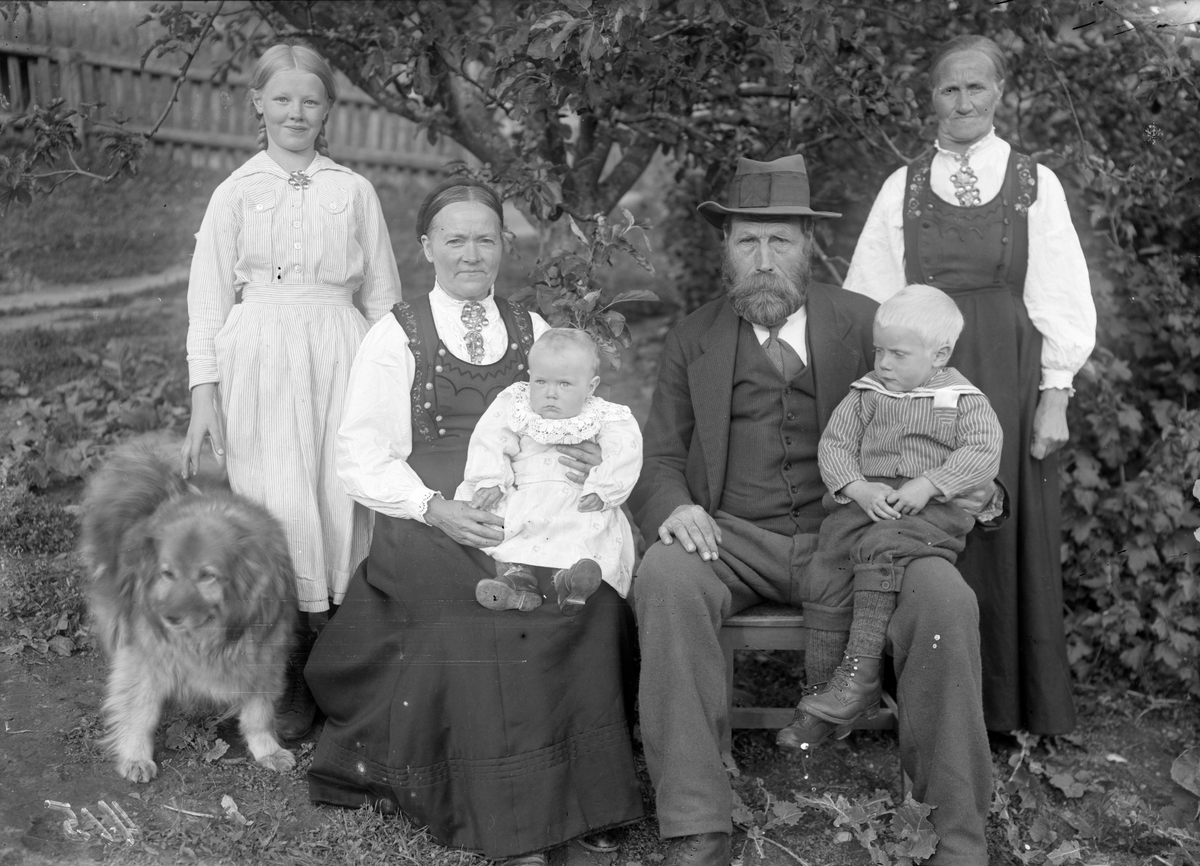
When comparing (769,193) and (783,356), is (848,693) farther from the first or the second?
(769,193)

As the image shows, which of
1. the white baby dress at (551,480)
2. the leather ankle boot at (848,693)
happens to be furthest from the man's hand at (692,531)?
the leather ankle boot at (848,693)

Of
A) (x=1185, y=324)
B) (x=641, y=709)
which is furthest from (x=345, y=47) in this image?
(x=1185, y=324)

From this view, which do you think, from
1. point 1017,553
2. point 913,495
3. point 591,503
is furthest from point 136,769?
point 1017,553

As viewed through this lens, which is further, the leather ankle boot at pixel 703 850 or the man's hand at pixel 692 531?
the man's hand at pixel 692 531

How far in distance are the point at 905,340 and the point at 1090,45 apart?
2.85 meters

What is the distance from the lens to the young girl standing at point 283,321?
156 inches

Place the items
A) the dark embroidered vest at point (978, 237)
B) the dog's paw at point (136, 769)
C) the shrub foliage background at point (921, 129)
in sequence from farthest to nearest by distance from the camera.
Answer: the shrub foliage background at point (921, 129) → the dark embroidered vest at point (978, 237) → the dog's paw at point (136, 769)

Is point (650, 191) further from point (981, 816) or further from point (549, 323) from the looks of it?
point (981, 816)

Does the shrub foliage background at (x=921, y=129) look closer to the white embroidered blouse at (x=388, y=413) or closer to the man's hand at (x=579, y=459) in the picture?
the white embroidered blouse at (x=388, y=413)

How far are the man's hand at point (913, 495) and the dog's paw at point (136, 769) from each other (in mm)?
2562

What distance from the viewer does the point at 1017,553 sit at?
13.9 ft

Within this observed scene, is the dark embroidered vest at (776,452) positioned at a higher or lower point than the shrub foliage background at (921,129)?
lower

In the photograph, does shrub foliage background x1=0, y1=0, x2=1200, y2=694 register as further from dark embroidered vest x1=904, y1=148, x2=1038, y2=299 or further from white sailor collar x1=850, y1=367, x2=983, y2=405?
white sailor collar x1=850, y1=367, x2=983, y2=405

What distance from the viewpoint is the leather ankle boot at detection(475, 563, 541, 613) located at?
3.47 m
